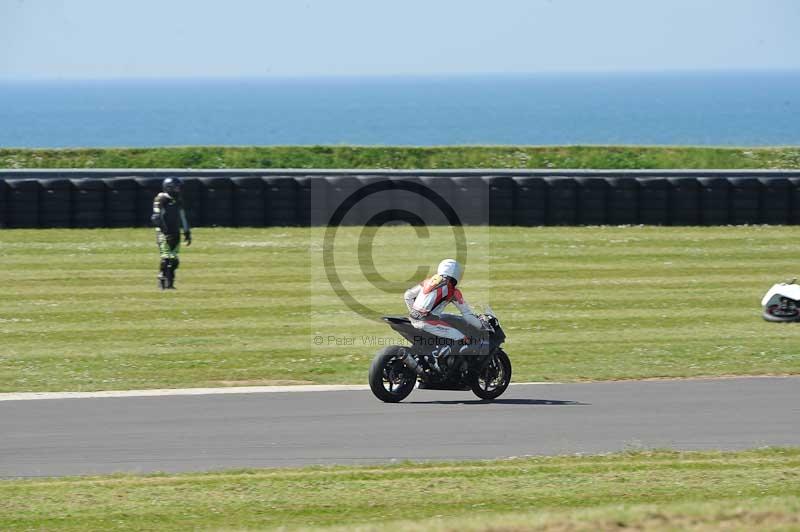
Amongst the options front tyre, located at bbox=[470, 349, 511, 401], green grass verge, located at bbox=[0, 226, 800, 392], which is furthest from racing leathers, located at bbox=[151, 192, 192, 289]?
front tyre, located at bbox=[470, 349, 511, 401]

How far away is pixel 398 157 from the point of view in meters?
34.1

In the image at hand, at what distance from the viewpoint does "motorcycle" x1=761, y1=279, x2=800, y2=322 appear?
18438 millimetres

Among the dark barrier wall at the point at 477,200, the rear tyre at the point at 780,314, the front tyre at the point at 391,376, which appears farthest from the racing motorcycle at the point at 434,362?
the dark barrier wall at the point at 477,200

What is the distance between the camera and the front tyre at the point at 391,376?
13.1 metres

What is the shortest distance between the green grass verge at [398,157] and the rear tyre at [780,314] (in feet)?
51.2

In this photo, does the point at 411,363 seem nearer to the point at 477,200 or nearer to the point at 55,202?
the point at 477,200

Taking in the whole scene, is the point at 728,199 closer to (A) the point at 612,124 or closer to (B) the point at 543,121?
(A) the point at 612,124

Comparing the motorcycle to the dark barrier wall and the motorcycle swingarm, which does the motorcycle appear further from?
the dark barrier wall

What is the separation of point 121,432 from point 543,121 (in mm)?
154355

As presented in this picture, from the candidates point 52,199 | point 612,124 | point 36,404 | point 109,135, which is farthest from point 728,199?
point 612,124

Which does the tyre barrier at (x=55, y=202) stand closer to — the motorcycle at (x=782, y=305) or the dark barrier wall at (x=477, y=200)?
the dark barrier wall at (x=477, y=200)

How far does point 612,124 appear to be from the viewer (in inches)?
5940

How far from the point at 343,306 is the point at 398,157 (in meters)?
14.3

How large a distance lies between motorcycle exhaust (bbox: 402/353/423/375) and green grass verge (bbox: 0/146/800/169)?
2081cm
